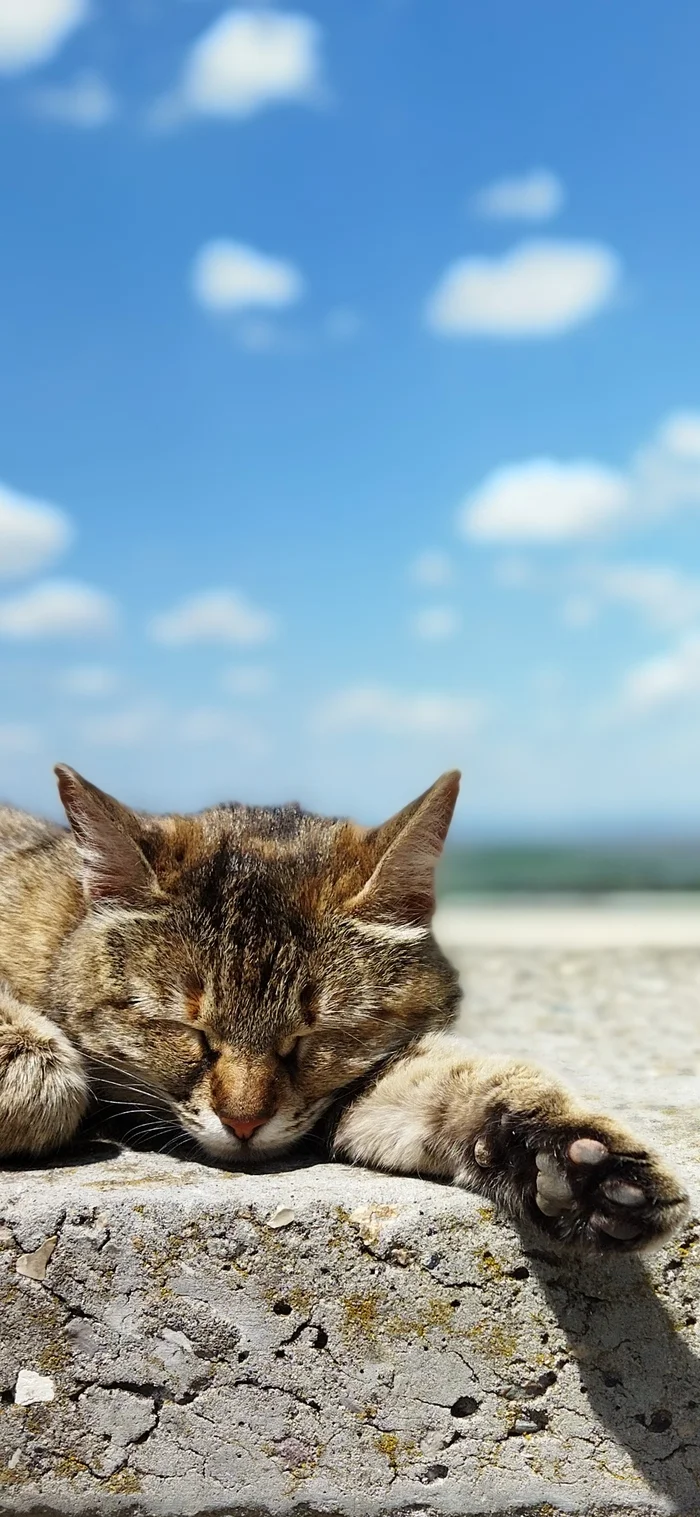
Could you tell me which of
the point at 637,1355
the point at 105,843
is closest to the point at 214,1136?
the point at 105,843

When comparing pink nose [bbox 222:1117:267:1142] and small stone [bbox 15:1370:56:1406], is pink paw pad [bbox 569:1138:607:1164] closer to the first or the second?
pink nose [bbox 222:1117:267:1142]

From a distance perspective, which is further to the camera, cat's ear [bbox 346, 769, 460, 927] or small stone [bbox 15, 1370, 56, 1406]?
cat's ear [bbox 346, 769, 460, 927]

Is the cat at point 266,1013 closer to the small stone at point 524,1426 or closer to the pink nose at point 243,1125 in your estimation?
the pink nose at point 243,1125

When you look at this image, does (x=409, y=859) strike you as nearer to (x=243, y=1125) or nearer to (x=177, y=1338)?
(x=243, y=1125)

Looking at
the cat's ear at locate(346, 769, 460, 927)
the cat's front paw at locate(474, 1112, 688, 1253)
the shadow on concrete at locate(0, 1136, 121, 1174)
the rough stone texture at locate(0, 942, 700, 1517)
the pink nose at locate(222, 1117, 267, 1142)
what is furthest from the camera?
the cat's ear at locate(346, 769, 460, 927)

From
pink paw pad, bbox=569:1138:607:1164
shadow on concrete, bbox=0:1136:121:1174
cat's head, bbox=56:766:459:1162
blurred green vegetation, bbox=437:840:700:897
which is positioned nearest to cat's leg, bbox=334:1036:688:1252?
pink paw pad, bbox=569:1138:607:1164

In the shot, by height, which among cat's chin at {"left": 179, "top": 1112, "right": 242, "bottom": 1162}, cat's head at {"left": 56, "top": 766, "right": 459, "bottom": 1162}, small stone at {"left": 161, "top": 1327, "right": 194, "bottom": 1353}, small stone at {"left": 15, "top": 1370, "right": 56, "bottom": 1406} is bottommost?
small stone at {"left": 15, "top": 1370, "right": 56, "bottom": 1406}

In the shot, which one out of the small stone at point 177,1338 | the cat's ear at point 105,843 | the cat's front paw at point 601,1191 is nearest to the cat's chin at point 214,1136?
the small stone at point 177,1338

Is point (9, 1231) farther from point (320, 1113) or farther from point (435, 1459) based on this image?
point (435, 1459)
